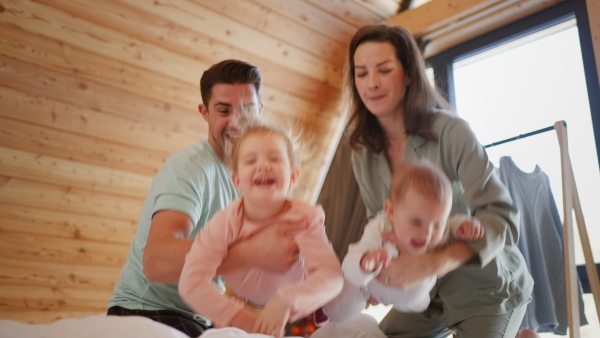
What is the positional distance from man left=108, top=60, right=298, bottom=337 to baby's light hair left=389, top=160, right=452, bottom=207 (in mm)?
257

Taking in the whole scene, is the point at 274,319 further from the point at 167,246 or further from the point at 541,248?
the point at 541,248

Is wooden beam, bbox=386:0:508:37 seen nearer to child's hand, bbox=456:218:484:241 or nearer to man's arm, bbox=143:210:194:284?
child's hand, bbox=456:218:484:241

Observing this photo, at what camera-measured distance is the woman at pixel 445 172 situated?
53.2 inches

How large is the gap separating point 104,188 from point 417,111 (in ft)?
6.29

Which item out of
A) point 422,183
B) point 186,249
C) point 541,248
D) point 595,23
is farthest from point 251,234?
point 595,23

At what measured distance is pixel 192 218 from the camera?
1.61 m

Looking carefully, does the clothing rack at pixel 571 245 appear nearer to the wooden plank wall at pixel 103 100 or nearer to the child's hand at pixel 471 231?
the child's hand at pixel 471 231

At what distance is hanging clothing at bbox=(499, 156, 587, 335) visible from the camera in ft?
7.47

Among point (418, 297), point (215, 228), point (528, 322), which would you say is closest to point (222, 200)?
point (215, 228)

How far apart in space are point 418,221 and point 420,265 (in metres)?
0.10

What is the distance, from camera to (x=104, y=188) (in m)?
2.99

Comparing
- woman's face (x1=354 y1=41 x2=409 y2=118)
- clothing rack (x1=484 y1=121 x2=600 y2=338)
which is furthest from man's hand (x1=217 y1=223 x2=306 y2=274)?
clothing rack (x1=484 y1=121 x2=600 y2=338)

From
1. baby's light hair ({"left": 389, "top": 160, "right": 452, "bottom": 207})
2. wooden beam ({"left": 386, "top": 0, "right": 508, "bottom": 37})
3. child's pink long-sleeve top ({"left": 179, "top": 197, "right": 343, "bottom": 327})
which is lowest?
child's pink long-sleeve top ({"left": 179, "top": 197, "right": 343, "bottom": 327})

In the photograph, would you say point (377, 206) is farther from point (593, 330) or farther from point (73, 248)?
point (73, 248)
